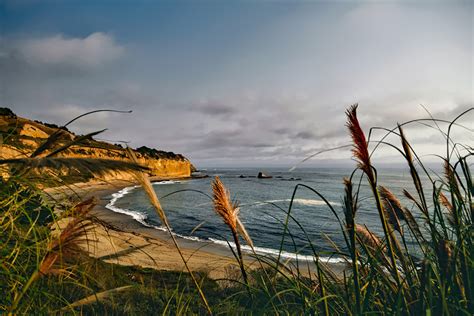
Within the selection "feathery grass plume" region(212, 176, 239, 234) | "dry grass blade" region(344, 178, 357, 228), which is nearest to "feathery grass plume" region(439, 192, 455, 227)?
"dry grass blade" region(344, 178, 357, 228)

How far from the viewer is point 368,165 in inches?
50.0

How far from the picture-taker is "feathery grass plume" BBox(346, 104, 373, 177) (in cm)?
124

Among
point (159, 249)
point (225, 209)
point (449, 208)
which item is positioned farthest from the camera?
point (159, 249)

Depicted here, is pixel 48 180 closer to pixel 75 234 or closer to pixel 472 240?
pixel 75 234

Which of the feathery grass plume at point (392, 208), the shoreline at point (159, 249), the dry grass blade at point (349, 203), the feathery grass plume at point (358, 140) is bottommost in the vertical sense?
the shoreline at point (159, 249)

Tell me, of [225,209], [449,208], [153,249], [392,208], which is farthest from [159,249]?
[449,208]

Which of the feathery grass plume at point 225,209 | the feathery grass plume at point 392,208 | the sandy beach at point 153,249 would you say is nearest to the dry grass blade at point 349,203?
the feathery grass plume at point 225,209

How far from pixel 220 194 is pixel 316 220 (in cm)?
2511

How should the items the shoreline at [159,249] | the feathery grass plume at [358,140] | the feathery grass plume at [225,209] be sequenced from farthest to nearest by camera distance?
the shoreline at [159,249] → the feathery grass plume at [225,209] → the feathery grass plume at [358,140]

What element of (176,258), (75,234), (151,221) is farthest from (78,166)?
(151,221)

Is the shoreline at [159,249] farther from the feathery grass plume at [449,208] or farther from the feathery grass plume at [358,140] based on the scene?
the feathery grass plume at [358,140]

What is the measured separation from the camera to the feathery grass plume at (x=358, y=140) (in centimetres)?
124

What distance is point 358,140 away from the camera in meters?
1.24

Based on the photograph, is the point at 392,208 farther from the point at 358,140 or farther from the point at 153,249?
the point at 153,249
